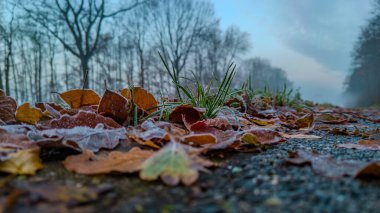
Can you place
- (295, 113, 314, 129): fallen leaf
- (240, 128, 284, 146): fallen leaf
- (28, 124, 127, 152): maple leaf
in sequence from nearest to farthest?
1. (28, 124, 127, 152): maple leaf
2. (240, 128, 284, 146): fallen leaf
3. (295, 113, 314, 129): fallen leaf

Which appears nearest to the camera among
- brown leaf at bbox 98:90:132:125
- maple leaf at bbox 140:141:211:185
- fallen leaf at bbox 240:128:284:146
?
maple leaf at bbox 140:141:211:185

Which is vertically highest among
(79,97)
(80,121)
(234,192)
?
(79,97)

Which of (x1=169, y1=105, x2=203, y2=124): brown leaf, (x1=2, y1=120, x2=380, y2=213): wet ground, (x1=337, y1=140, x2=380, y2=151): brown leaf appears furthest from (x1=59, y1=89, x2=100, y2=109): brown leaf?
(x1=337, y1=140, x2=380, y2=151): brown leaf

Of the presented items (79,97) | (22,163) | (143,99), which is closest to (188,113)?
(143,99)

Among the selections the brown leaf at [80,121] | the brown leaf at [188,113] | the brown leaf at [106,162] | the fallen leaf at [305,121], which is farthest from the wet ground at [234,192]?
the fallen leaf at [305,121]

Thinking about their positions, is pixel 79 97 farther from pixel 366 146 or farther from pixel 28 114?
pixel 366 146

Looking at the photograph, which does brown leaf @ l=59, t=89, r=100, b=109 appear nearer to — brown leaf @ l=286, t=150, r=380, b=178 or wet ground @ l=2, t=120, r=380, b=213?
wet ground @ l=2, t=120, r=380, b=213
